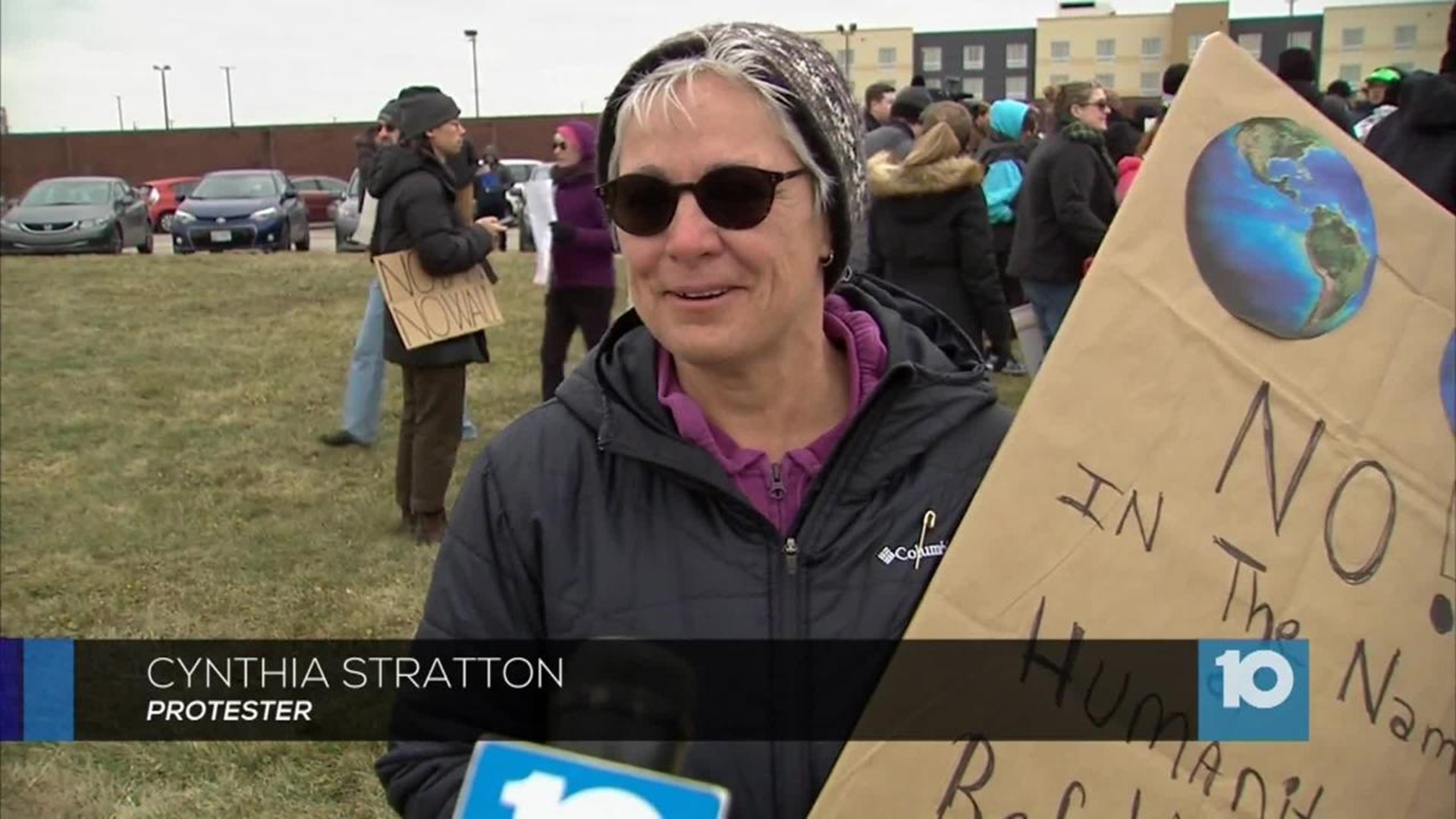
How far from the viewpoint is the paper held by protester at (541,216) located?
6816 mm

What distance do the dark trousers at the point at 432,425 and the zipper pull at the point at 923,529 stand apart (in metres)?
3.96

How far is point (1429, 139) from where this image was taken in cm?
348

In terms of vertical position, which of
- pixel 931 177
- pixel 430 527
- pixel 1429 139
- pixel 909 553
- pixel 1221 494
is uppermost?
pixel 1429 139

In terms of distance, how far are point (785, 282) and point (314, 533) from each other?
465 centimetres

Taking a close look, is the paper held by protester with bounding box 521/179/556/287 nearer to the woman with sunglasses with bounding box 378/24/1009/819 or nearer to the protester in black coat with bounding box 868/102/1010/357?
the protester in black coat with bounding box 868/102/1010/357

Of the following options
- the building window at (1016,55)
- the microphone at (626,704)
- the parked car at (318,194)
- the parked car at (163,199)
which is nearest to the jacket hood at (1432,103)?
the microphone at (626,704)

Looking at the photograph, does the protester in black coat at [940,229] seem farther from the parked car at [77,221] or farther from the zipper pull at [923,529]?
the parked car at [77,221]

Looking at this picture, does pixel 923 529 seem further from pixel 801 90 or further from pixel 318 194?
pixel 318 194

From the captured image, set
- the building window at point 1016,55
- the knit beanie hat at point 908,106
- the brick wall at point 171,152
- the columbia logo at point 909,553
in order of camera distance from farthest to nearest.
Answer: the building window at point 1016,55, the brick wall at point 171,152, the knit beanie hat at point 908,106, the columbia logo at point 909,553

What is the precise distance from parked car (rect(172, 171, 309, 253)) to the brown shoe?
47.4 feet

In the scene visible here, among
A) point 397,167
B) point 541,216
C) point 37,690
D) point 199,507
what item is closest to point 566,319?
point 541,216

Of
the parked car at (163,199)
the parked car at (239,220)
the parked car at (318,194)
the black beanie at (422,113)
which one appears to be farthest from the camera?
the parked car at (318,194)

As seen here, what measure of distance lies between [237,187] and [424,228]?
16.2m

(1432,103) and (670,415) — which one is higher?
(1432,103)
